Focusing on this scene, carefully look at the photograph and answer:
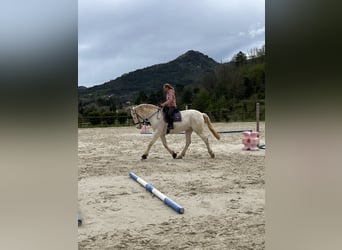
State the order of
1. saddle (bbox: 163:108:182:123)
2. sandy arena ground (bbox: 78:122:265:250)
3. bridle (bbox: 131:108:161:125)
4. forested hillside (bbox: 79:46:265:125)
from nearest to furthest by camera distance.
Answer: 1. sandy arena ground (bbox: 78:122:265:250)
2. saddle (bbox: 163:108:182:123)
3. bridle (bbox: 131:108:161:125)
4. forested hillside (bbox: 79:46:265:125)

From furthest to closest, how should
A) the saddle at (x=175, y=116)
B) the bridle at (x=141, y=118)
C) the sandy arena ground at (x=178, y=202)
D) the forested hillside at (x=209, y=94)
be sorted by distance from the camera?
the forested hillside at (x=209, y=94) → the bridle at (x=141, y=118) → the saddle at (x=175, y=116) → the sandy arena ground at (x=178, y=202)

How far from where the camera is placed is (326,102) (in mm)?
370

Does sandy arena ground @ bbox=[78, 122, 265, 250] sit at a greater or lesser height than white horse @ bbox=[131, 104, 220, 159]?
lesser

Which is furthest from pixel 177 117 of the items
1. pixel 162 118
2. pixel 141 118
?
pixel 141 118

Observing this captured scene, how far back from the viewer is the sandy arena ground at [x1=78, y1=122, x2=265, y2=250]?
184cm

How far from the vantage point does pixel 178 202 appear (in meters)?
2.78

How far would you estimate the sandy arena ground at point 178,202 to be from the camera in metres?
1.84

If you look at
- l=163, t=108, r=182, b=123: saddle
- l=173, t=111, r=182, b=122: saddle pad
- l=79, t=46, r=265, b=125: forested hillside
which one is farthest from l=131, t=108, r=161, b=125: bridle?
l=79, t=46, r=265, b=125: forested hillside

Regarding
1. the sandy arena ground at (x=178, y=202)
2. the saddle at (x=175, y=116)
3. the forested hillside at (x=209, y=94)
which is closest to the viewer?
the sandy arena ground at (x=178, y=202)

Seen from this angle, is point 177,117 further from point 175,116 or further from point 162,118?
point 162,118

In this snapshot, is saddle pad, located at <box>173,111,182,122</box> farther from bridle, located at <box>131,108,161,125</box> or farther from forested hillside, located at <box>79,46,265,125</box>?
forested hillside, located at <box>79,46,265,125</box>

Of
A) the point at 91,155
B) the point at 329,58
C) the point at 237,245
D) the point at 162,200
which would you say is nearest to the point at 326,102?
the point at 329,58

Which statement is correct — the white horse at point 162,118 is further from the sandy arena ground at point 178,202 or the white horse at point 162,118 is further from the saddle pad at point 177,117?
the sandy arena ground at point 178,202

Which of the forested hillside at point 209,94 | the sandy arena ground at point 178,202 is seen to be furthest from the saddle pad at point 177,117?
the forested hillside at point 209,94
